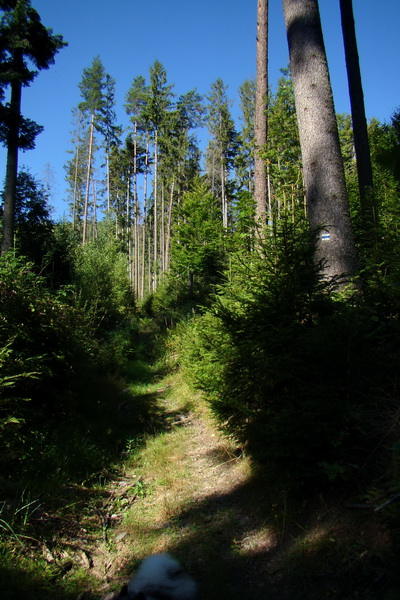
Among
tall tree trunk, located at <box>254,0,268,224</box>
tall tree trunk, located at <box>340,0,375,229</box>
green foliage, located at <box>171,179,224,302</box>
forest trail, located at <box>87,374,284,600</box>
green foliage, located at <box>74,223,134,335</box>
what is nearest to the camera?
forest trail, located at <box>87,374,284,600</box>

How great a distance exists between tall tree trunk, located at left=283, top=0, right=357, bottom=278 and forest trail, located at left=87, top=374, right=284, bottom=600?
278cm

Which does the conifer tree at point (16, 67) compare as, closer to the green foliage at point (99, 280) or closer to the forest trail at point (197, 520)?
the green foliage at point (99, 280)

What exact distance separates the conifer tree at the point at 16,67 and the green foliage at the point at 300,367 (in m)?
9.52

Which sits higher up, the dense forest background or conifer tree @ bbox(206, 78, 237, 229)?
conifer tree @ bbox(206, 78, 237, 229)

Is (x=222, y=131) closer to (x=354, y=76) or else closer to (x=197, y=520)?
(x=354, y=76)

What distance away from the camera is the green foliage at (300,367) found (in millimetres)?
2783

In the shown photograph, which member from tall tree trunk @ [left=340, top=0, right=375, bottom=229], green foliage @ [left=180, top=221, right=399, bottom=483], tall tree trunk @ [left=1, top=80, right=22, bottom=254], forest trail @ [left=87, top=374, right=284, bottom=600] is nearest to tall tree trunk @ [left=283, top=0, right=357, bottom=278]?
green foliage @ [left=180, top=221, right=399, bottom=483]

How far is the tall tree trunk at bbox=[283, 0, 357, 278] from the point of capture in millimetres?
4371

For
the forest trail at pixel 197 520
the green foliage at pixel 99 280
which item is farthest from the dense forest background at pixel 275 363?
the green foliage at pixel 99 280

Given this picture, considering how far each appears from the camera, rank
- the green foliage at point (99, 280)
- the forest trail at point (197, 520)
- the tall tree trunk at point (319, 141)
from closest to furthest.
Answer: the forest trail at point (197, 520), the tall tree trunk at point (319, 141), the green foliage at point (99, 280)

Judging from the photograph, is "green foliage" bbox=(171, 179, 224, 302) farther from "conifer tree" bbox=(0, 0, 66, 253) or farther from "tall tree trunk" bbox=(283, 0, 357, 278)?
"tall tree trunk" bbox=(283, 0, 357, 278)

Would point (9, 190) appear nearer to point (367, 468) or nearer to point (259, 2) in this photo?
point (259, 2)

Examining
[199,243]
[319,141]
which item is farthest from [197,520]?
[199,243]

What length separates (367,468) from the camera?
276 centimetres
